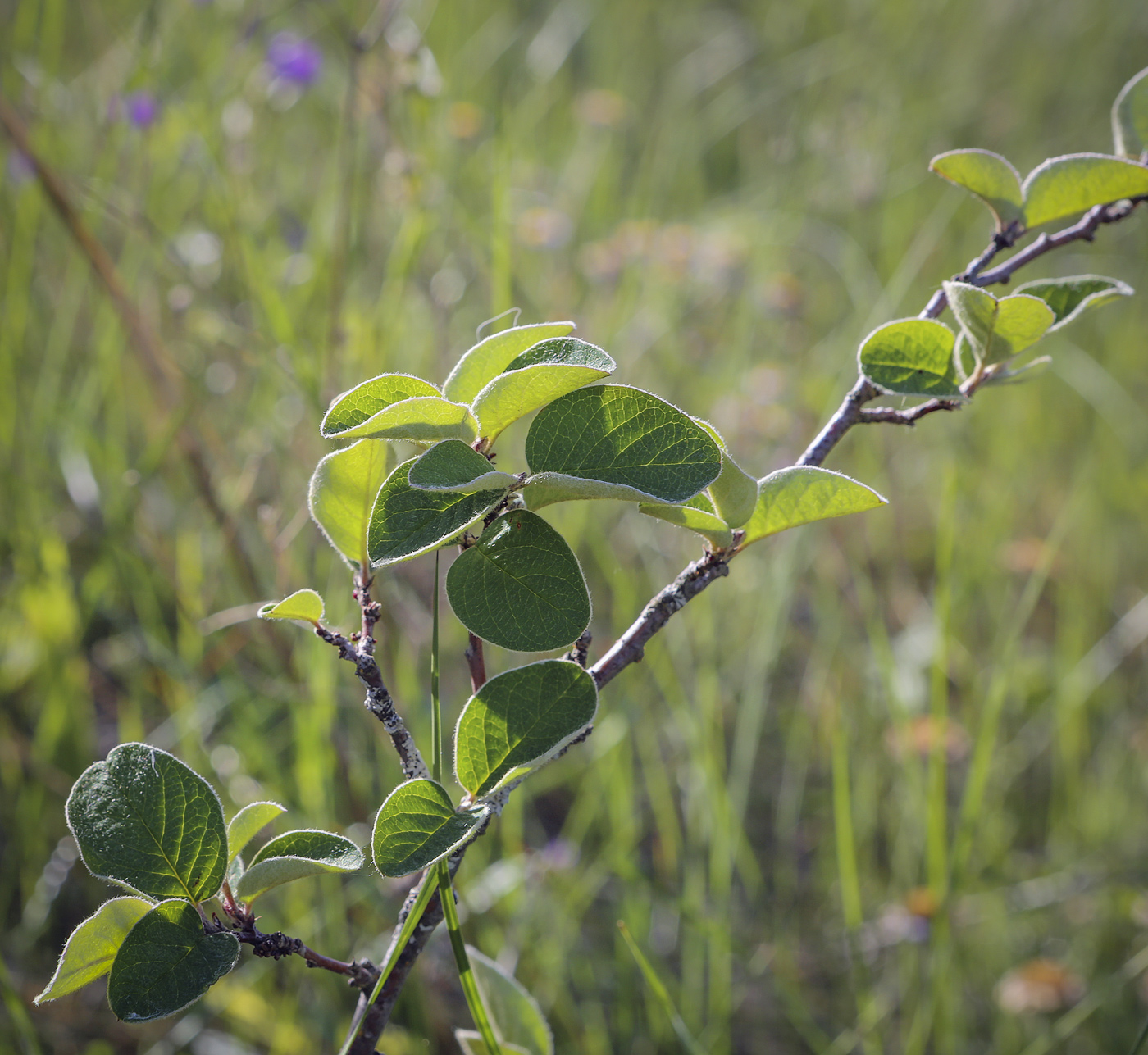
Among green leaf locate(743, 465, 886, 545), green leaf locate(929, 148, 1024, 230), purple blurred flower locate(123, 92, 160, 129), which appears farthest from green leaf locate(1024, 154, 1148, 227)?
purple blurred flower locate(123, 92, 160, 129)

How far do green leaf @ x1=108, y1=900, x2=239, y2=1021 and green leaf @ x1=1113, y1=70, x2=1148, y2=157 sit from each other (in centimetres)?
54

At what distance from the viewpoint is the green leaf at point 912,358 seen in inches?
14.6

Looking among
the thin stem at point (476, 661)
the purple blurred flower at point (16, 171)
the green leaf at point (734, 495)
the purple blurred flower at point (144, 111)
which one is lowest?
the thin stem at point (476, 661)

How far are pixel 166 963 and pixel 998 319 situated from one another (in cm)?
41

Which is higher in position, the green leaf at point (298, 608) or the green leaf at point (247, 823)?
the green leaf at point (298, 608)

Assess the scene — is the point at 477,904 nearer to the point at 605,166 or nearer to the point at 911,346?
the point at 911,346

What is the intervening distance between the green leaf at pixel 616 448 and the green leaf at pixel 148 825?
18cm

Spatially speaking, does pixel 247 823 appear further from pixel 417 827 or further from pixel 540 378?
pixel 540 378

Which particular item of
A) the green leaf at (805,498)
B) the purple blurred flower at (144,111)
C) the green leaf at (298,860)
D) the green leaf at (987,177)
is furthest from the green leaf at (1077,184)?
the purple blurred flower at (144,111)

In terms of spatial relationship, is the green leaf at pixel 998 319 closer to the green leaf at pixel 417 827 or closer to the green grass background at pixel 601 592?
the green leaf at pixel 417 827

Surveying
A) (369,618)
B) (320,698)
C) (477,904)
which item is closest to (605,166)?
(320,698)

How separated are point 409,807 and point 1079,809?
3.68 feet

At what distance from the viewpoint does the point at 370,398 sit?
32cm

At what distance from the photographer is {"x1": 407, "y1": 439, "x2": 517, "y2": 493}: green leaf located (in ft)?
0.92
